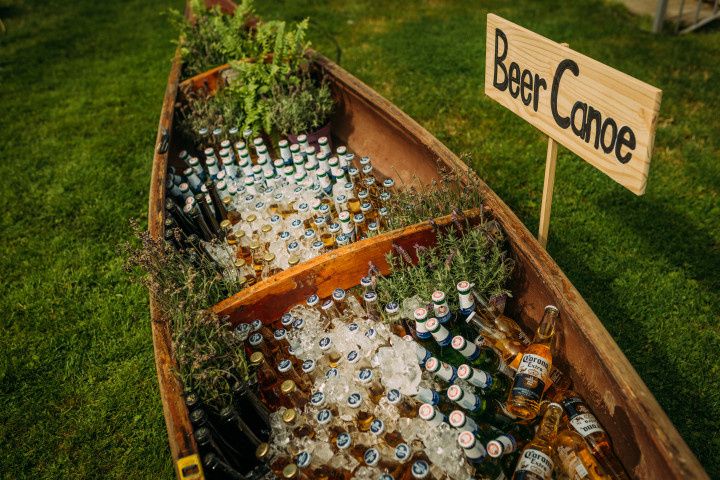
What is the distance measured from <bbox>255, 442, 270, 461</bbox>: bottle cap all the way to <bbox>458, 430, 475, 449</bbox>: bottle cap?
0.72 metres

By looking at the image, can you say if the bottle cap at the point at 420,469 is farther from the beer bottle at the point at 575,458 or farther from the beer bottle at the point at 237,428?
the beer bottle at the point at 237,428

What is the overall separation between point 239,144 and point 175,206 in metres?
0.70

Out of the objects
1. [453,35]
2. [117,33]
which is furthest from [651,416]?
[117,33]

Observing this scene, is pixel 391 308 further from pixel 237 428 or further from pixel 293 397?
pixel 237 428

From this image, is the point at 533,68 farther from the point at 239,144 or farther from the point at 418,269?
the point at 239,144

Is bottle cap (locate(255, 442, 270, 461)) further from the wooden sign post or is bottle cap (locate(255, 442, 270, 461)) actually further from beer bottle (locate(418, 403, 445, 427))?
the wooden sign post

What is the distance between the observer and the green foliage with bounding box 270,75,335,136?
3674 mm

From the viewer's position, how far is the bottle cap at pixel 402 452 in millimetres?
1723

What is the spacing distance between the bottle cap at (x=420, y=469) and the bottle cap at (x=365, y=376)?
339mm

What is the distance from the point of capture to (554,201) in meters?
A: 3.90

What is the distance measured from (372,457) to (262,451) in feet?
1.38

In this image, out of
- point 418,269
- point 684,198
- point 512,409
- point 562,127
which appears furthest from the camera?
point 684,198

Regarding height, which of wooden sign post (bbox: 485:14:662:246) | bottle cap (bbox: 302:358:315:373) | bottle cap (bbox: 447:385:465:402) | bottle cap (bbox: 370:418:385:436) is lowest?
bottle cap (bbox: 302:358:315:373)

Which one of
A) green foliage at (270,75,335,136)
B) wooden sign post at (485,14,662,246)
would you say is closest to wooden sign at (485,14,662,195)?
wooden sign post at (485,14,662,246)
